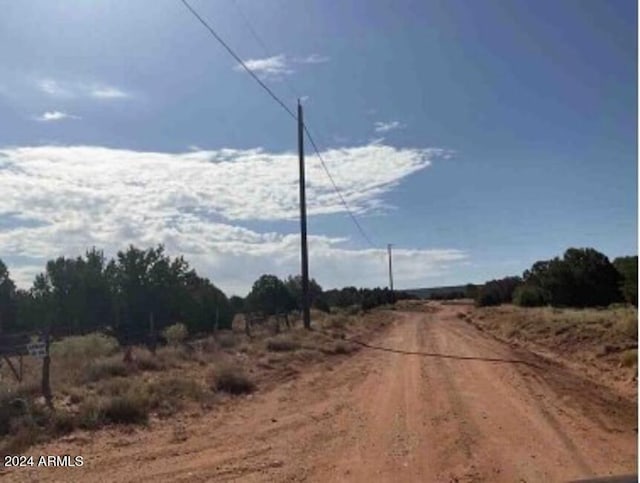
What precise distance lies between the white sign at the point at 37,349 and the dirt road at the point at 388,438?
3.40 meters

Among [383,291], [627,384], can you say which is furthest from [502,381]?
[383,291]

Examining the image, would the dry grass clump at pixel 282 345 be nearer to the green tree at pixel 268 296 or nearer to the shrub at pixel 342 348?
the shrub at pixel 342 348

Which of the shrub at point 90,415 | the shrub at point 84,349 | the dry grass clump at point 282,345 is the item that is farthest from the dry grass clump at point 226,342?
the shrub at point 90,415

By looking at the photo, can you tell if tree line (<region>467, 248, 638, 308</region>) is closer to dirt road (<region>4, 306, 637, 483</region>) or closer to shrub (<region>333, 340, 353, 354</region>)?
shrub (<region>333, 340, 353, 354</region>)

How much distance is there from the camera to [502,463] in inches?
350

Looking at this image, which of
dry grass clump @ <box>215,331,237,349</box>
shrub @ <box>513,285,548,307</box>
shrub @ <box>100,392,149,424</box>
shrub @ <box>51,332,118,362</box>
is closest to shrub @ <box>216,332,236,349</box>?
dry grass clump @ <box>215,331,237,349</box>

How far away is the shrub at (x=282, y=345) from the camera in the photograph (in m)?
25.3

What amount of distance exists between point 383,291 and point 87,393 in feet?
371

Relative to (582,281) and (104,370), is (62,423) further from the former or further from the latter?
(582,281)

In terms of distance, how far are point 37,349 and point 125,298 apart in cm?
4664

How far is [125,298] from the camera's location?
59312 mm

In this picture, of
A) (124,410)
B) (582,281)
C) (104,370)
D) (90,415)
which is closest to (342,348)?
(104,370)

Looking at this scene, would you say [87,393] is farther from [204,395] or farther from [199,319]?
[199,319]

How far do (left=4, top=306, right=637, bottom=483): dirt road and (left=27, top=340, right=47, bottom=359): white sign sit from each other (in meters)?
3.40
